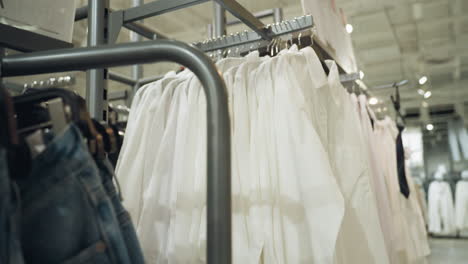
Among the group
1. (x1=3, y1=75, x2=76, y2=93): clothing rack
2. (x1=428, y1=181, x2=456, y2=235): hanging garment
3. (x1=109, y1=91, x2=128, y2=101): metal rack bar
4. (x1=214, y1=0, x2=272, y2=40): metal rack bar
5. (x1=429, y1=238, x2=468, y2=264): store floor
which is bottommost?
(x1=429, y1=238, x2=468, y2=264): store floor

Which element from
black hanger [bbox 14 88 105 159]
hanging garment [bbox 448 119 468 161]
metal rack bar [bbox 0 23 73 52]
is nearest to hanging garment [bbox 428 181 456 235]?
hanging garment [bbox 448 119 468 161]

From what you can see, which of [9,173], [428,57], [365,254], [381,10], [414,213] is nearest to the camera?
[9,173]

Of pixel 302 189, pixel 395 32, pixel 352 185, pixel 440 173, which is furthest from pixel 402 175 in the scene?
pixel 440 173

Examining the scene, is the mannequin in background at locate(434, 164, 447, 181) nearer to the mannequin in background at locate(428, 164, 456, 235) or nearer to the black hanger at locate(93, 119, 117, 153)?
the mannequin in background at locate(428, 164, 456, 235)

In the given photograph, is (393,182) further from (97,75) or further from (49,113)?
(49,113)

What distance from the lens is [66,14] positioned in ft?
3.03

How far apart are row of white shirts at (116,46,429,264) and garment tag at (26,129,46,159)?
1.80 ft

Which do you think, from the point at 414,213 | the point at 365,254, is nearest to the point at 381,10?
the point at 414,213

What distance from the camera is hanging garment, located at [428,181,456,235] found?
7.79m

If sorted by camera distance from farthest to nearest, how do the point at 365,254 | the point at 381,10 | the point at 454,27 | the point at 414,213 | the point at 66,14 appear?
the point at 454,27
the point at 381,10
the point at 414,213
the point at 365,254
the point at 66,14

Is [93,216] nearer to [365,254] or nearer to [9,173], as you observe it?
[9,173]

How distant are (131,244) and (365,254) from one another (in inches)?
32.0

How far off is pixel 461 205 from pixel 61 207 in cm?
900

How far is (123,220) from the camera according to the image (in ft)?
1.52
